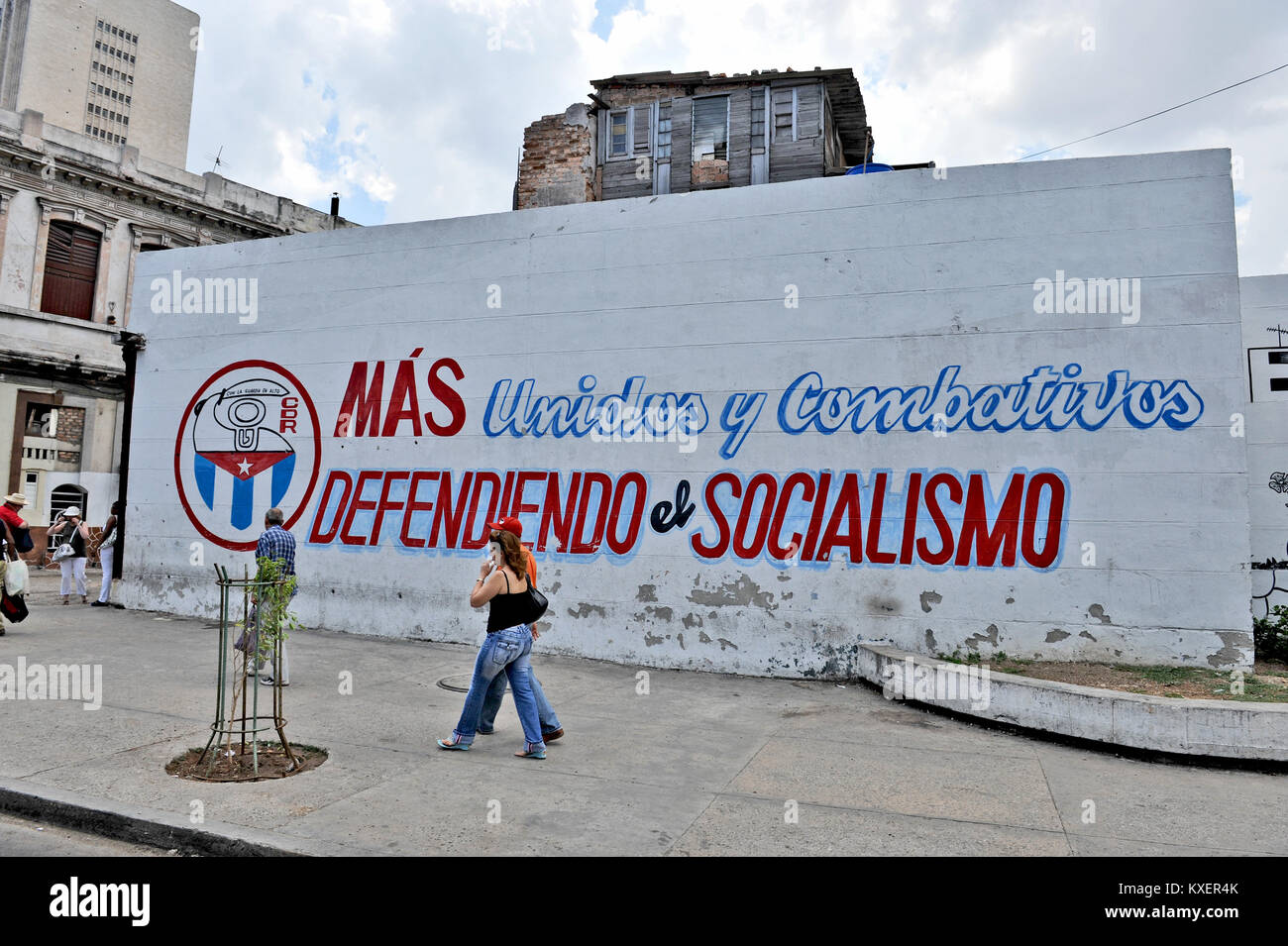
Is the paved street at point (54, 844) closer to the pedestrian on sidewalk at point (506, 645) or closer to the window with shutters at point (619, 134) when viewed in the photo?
the pedestrian on sidewalk at point (506, 645)

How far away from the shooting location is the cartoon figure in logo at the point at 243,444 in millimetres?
12023

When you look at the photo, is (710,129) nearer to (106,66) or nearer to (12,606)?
(12,606)

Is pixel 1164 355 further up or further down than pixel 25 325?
further down

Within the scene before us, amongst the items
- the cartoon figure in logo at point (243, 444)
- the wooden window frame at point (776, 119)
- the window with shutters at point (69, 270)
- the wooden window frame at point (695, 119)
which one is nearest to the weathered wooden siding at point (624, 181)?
the wooden window frame at point (695, 119)

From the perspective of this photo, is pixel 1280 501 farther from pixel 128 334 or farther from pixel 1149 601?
pixel 128 334

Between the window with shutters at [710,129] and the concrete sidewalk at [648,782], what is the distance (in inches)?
478

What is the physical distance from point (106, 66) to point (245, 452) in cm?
8051

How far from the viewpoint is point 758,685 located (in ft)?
29.4

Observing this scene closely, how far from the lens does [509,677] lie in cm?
622

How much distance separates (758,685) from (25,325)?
73.6 feet

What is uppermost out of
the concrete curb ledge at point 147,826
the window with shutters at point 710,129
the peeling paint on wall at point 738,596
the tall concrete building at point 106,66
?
the tall concrete building at point 106,66

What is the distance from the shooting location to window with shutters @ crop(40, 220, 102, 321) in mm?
22953

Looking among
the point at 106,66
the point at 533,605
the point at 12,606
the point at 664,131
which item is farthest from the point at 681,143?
the point at 106,66
